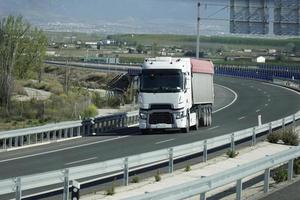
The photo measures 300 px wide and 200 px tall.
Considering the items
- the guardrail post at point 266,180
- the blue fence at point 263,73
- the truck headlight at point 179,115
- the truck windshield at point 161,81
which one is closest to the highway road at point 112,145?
the truck headlight at point 179,115

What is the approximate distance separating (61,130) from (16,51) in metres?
30.4

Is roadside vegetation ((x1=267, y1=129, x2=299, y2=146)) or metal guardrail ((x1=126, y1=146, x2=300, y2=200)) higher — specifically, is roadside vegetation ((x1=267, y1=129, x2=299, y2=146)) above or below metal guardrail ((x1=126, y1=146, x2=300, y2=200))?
below

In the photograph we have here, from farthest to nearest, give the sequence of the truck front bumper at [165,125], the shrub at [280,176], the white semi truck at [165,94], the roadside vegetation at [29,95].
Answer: the roadside vegetation at [29,95] → the truck front bumper at [165,125] → the white semi truck at [165,94] → the shrub at [280,176]

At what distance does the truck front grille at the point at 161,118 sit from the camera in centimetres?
3206

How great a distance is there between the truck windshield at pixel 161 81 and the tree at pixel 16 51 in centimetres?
1257

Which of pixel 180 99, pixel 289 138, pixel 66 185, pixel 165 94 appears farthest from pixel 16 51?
pixel 66 185

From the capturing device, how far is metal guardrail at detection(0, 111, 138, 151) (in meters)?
26.9

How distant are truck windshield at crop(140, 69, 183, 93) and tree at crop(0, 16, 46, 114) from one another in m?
12.6

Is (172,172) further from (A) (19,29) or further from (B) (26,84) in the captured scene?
(B) (26,84)

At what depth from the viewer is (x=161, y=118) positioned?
1270 inches

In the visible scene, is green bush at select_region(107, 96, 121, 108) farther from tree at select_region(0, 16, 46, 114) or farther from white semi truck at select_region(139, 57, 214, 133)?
white semi truck at select_region(139, 57, 214, 133)

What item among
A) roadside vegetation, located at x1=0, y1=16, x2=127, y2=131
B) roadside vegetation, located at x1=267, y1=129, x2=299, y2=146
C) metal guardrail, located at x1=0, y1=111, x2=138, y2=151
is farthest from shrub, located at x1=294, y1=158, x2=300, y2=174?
roadside vegetation, located at x1=0, y1=16, x2=127, y2=131

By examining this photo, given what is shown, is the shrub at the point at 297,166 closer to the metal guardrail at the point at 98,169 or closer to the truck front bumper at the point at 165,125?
the metal guardrail at the point at 98,169

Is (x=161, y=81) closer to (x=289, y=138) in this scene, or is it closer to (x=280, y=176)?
(x=289, y=138)
